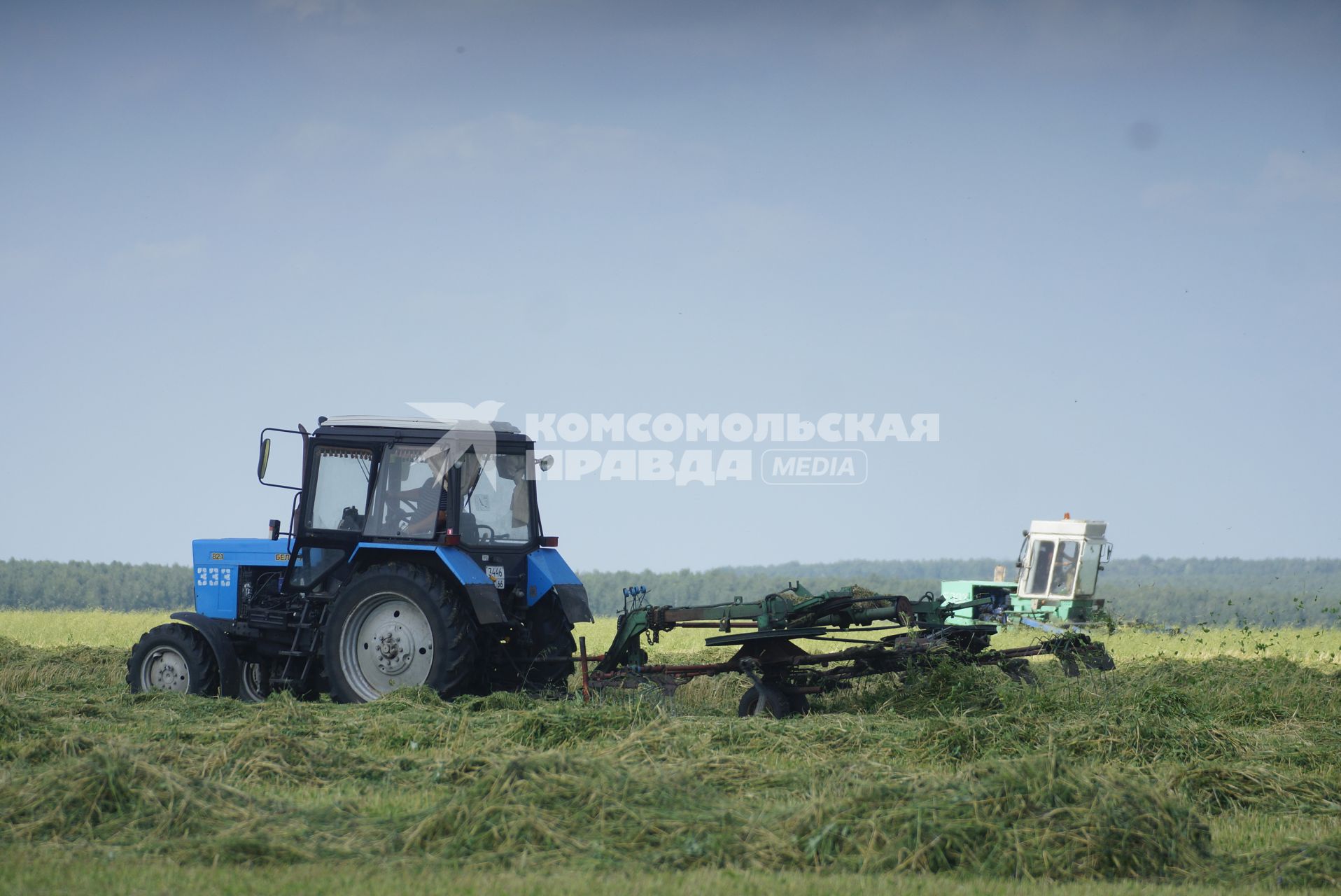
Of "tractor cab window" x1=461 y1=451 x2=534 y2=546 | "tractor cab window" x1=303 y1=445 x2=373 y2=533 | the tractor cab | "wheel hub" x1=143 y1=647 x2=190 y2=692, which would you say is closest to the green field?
"wheel hub" x1=143 y1=647 x2=190 y2=692

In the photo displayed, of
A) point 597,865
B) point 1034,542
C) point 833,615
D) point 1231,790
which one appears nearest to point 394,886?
point 597,865

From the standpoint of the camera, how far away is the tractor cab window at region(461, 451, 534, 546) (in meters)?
10.6

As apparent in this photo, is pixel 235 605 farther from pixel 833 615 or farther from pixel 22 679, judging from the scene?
pixel 833 615

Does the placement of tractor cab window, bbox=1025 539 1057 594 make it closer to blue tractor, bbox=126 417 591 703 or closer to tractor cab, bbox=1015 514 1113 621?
tractor cab, bbox=1015 514 1113 621

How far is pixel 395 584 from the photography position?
10.2m

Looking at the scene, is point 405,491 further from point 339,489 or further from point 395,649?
point 395,649

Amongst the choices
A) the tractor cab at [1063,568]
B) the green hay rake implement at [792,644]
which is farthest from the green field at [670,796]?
the tractor cab at [1063,568]

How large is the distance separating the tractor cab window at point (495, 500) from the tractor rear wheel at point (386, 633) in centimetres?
68

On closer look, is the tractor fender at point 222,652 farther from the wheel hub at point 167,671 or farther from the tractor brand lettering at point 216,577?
the tractor brand lettering at point 216,577

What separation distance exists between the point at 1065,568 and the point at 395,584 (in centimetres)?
1481

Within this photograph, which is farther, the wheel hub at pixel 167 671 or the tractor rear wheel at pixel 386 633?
the wheel hub at pixel 167 671

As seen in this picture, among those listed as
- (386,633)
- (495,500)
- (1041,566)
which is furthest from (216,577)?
(1041,566)

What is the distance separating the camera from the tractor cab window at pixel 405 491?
10539mm

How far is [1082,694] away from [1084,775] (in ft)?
12.4
